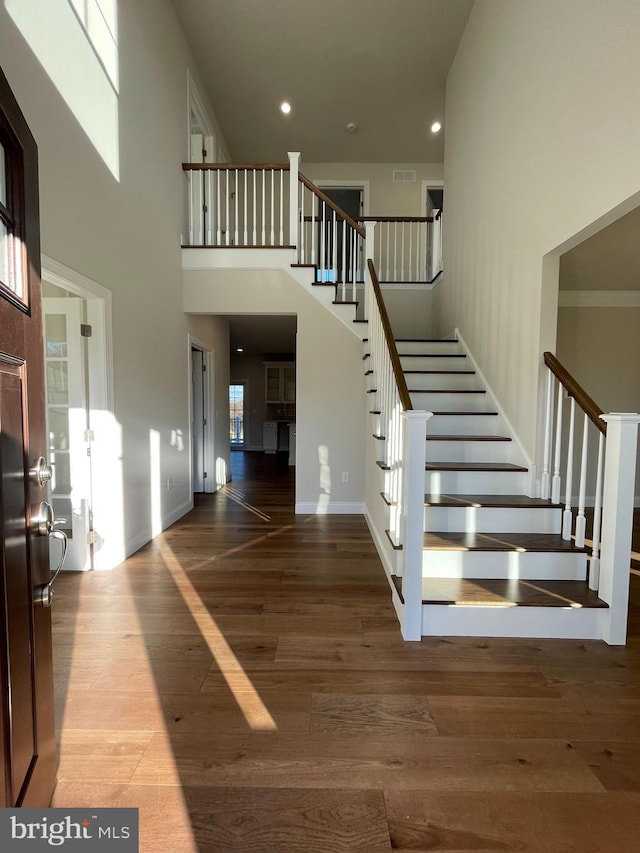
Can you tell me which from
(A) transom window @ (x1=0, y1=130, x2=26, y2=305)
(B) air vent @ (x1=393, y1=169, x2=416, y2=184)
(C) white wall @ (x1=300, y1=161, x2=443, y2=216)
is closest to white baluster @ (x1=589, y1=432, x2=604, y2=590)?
(A) transom window @ (x1=0, y1=130, x2=26, y2=305)

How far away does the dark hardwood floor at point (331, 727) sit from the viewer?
4.35ft

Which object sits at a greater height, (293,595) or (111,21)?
(111,21)

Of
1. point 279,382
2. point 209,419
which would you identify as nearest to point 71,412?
point 209,419

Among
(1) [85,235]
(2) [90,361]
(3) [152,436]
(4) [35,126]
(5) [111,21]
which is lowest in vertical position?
(3) [152,436]

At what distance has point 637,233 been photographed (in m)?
3.01

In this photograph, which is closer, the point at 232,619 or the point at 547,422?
the point at 232,619

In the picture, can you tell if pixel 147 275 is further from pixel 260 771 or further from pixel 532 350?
pixel 260 771

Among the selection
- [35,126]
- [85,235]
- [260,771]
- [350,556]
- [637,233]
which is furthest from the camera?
[350,556]

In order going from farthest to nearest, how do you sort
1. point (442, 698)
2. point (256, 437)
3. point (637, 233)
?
point (256, 437), point (637, 233), point (442, 698)

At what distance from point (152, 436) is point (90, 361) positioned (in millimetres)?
974

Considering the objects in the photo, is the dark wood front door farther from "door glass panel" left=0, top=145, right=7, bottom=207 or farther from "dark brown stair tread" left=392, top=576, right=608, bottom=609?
"dark brown stair tread" left=392, top=576, right=608, bottom=609

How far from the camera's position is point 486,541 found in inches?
105

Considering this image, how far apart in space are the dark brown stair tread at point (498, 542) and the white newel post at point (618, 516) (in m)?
0.31

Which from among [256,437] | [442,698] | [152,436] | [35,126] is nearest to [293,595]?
[442,698]
